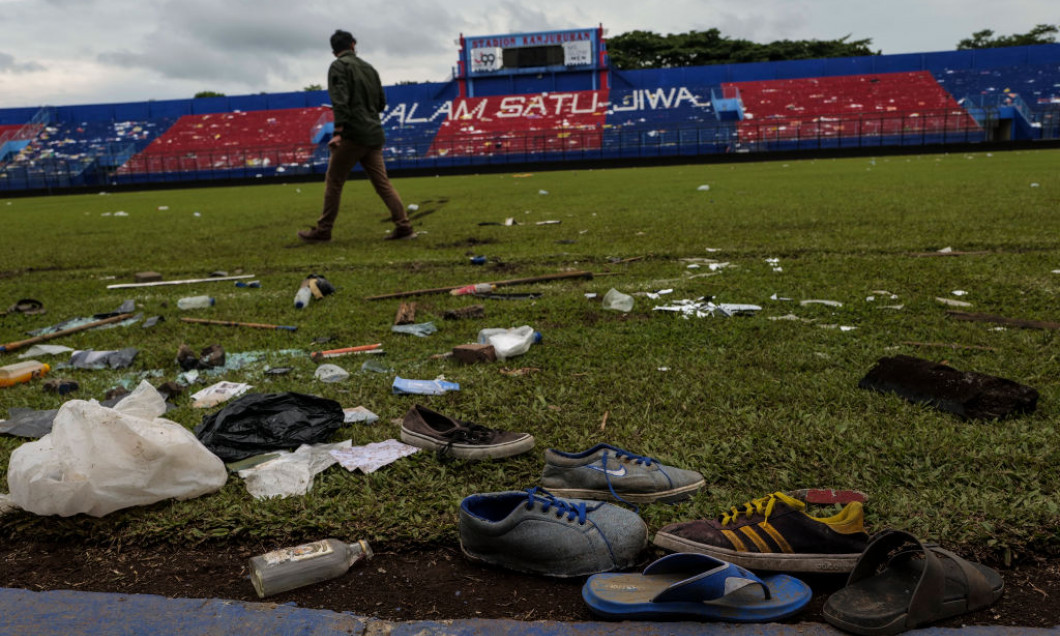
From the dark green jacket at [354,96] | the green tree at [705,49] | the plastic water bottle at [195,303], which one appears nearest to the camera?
the plastic water bottle at [195,303]

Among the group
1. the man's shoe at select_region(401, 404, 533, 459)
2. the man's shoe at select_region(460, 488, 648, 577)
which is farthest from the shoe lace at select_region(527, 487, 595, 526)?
the man's shoe at select_region(401, 404, 533, 459)

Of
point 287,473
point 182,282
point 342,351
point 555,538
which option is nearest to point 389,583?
point 555,538

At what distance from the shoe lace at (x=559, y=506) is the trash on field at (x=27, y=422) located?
5.68ft

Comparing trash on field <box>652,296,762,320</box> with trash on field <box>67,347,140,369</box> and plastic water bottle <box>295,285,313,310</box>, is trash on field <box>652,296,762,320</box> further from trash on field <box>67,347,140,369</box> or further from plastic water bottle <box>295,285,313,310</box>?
trash on field <box>67,347,140,369</box>

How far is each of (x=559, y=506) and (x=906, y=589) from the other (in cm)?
71

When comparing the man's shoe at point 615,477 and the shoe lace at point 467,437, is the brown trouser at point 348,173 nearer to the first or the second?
the shoe lace at point 467,437

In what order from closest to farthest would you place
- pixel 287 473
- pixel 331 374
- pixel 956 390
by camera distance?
1. pixel 287 473
2. pixel 956 390
3. pixel 331 374

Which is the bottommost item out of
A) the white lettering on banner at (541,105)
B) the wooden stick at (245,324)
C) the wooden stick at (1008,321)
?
the wooden stick at (245,324)

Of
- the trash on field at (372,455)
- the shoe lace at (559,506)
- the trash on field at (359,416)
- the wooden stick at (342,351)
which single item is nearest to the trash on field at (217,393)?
the wooden stick at (342,351)

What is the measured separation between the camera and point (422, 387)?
2.69 m

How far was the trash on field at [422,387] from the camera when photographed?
267 cm

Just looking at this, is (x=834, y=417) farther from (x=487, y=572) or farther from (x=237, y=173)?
(x=237, y=173)

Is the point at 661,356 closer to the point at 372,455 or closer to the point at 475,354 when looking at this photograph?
the point at 475,354

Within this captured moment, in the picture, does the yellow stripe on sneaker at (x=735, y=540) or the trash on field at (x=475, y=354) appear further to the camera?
the trash on field at (x=475, y=354)
